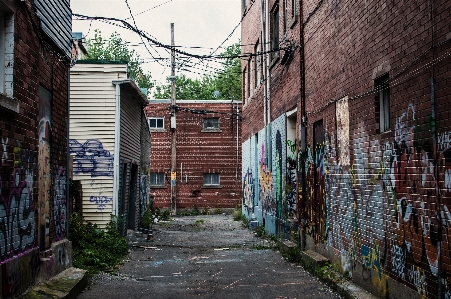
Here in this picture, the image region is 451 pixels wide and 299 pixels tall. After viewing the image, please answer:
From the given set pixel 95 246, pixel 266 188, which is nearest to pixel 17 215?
pixel 95 246

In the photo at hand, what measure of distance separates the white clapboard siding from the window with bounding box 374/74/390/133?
868 cm

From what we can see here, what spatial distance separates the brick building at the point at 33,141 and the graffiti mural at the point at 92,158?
15.5 feet

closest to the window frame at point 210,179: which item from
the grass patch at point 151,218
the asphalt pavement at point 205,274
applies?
the grass patch at point 151,218

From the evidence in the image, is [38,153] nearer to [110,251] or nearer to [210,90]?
[110,251]

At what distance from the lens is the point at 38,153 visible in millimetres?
7656

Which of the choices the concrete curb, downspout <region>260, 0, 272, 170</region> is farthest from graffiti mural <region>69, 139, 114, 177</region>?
the concrete curb

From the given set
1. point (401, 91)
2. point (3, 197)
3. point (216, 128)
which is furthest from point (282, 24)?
point (216, 128)

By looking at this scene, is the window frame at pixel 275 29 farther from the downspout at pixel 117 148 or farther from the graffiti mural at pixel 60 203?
the graffiti mural at pixel 60 203

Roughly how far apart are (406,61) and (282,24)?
28.5ft

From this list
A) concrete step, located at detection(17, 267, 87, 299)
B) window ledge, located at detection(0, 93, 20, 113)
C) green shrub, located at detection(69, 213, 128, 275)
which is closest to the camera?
window ledge, located at detection(0, 93, 20, 113)

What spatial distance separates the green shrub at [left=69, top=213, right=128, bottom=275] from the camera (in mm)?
10773

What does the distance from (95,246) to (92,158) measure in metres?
3.05

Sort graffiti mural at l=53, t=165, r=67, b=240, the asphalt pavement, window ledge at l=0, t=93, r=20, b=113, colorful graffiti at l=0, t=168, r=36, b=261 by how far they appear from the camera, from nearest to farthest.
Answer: window ledge at l=0, t=93, r=20, b=113 < colorful graffiti at l=0, t=168, r=36, b=261 < the asphalt pavement < graffiti mural at l=53, t=165, r=67, b=240

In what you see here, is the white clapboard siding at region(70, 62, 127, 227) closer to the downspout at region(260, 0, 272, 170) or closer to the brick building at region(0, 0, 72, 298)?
the brick building at region(0, 0, 72, 298)
